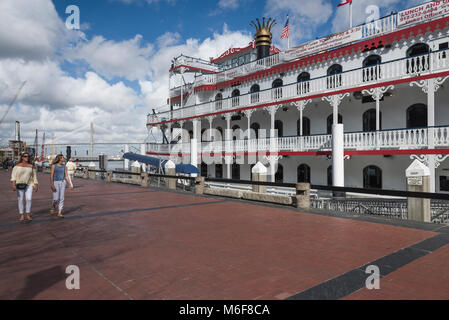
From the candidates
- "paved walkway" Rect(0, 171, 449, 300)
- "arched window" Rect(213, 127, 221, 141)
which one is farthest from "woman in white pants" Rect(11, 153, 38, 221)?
"arched window" Rect(213, 127, 221, 141)

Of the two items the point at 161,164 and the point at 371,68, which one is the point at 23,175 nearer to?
the point at 161,164

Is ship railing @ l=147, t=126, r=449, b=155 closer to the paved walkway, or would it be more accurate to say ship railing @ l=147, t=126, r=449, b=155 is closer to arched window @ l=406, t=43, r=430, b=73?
arched window @ l=406, t=43, r=430, b=73

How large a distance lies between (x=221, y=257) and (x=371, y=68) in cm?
1445

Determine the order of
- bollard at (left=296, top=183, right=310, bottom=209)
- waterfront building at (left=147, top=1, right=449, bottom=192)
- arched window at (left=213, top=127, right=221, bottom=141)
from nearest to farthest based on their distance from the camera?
bollard at (left=296, top=183, right=310, bottom=209) → waterfront building at (left=147, top=1, right=449, bottom=192) → arched window at (left=213, top=127, right=221, bottom=141)

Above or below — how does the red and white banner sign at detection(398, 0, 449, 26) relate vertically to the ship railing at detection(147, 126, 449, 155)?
above

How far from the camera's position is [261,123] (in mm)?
21812

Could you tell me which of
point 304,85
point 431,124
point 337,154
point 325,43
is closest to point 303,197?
point 337,154

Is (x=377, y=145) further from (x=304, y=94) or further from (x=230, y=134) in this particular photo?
(x=230, y=134)

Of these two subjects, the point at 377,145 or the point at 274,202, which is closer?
the point at 274,202

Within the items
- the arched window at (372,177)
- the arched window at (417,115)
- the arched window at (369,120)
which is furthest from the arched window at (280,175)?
the arched window at (417,115)

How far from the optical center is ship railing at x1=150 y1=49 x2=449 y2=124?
12.5 meters

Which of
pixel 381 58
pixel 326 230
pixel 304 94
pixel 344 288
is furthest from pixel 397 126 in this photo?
pixel 344 288

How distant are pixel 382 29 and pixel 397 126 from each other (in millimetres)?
5147

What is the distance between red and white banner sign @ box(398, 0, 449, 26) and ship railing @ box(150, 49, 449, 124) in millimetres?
1897
